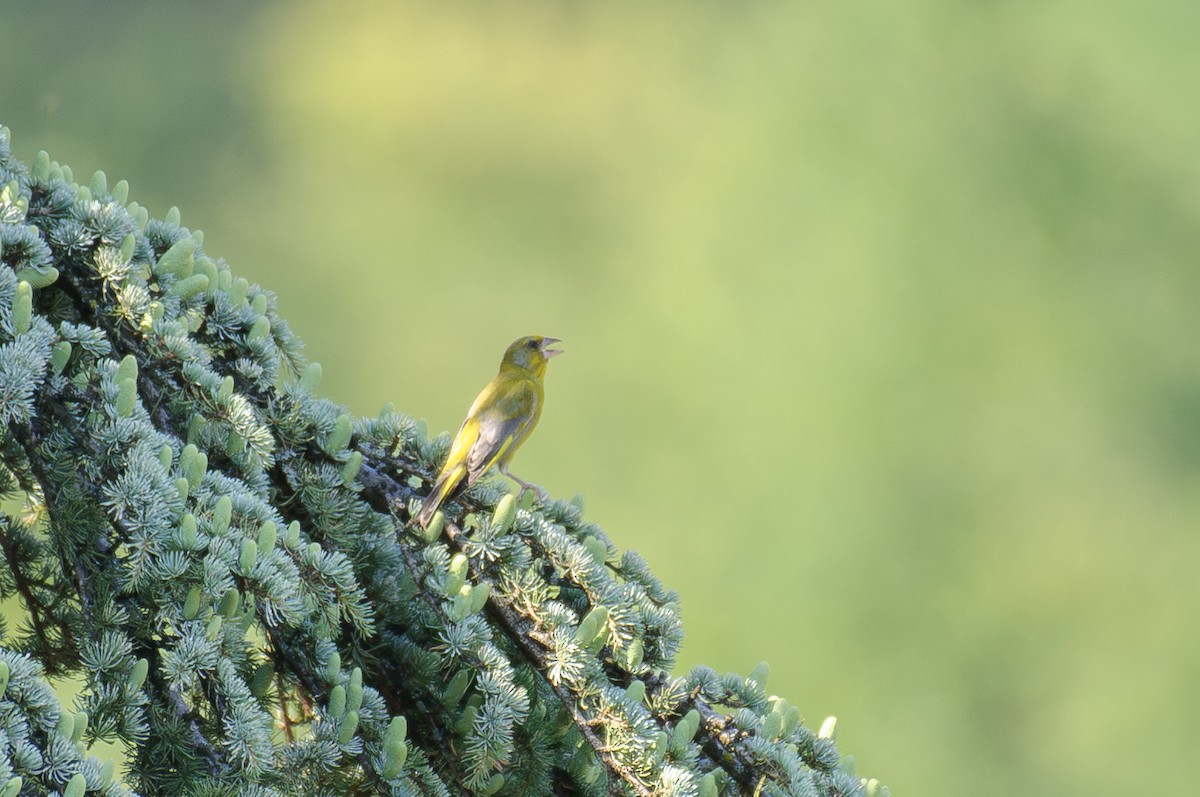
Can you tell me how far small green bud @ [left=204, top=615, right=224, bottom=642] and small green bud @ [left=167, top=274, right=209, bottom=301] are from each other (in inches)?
15.9

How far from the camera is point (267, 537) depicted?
41.5 inches

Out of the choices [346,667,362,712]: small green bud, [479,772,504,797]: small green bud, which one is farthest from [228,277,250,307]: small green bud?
[479,772,504,797]: small green bud

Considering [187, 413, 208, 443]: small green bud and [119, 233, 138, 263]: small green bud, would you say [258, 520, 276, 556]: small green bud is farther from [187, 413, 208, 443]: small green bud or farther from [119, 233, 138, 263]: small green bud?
[119, 233, 138, 263]: small green bud

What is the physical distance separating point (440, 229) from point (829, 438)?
6.74 ft

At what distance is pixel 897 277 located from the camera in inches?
217

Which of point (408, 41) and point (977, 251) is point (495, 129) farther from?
point (977, 251)

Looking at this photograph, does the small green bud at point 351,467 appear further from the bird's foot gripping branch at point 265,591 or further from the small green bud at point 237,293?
the small green bud at point 237,293

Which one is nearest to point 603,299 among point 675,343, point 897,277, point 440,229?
point 675,343

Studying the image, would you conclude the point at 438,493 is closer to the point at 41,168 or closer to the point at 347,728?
the point at 347,728

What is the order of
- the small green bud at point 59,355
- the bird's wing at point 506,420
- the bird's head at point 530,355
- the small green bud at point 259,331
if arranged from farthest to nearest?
1. the bird's head at point 530,355
2. the bird's wing at point 506,420
3. the small green bud at point 259,331
4. the small green bud at point 59,355

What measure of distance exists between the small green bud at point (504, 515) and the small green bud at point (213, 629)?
1.06 feet

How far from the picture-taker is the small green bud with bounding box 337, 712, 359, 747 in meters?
1.07

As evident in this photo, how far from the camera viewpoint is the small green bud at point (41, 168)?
135 centimetres

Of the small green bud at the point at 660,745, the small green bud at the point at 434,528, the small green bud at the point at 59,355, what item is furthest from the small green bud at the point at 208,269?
the small green bud at the point at 660,745
